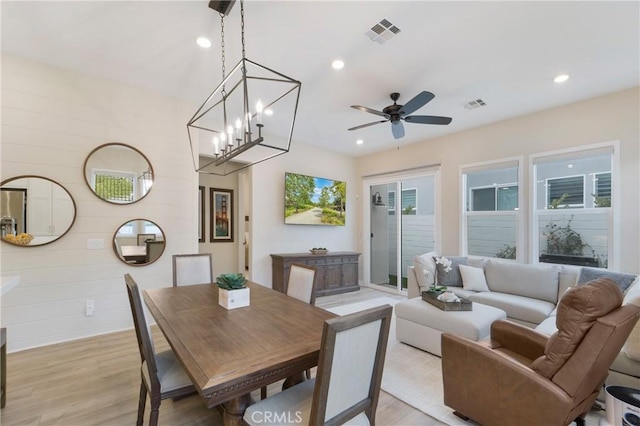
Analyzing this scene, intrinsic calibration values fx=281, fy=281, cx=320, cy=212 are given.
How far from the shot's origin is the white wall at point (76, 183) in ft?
9.86

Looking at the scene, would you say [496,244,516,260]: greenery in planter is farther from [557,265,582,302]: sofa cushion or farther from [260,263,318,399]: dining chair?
[260,263,318,399]: dining chair

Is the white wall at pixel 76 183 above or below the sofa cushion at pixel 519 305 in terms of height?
above

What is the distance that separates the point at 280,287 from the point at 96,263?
105 inches

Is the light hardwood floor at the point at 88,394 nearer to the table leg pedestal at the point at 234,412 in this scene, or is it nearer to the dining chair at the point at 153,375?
the dining chair at the point at 153,375

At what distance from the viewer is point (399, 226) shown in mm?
6023

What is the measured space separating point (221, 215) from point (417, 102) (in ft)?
14.9

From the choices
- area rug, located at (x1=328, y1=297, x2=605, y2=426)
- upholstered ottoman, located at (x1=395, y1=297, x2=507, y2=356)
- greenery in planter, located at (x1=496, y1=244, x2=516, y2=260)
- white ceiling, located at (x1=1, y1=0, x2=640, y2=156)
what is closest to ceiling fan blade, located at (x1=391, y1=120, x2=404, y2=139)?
white ceiling, located at (x1=1, y1=0, x2=640, y2=156)

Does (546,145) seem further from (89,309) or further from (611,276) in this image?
(89,309)

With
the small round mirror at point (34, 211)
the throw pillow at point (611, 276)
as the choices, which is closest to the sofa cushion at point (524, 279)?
the throw pillow at point (611, 276)

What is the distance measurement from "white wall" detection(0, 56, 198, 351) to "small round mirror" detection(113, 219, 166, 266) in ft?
0.22

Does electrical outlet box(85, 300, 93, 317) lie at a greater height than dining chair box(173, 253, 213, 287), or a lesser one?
lesser

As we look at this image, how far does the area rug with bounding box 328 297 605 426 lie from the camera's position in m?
2.06

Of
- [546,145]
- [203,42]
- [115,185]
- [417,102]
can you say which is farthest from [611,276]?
[115,185]

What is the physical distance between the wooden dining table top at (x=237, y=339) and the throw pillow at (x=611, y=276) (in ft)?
10.3
